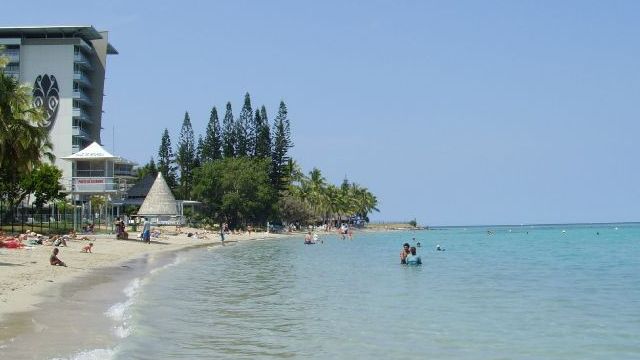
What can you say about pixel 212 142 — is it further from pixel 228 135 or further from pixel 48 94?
pixel 48 94

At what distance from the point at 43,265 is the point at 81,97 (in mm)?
52384

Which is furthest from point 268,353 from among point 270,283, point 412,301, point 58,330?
point 270,283

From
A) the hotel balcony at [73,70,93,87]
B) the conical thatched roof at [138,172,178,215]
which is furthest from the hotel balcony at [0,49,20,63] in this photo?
the conical thatched roof at [138,172,178,215]

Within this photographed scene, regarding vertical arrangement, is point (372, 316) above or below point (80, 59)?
below

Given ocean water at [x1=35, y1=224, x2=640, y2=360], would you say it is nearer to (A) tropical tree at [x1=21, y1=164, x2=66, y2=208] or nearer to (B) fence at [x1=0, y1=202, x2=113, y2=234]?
(A) tropical tree at [x1=21, y1=164, x2=66, y2=208]

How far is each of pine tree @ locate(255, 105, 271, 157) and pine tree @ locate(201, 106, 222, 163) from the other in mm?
4336

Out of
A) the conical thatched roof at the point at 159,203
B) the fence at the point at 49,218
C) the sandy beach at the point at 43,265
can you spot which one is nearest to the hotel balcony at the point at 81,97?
the fence at the point at 49,218

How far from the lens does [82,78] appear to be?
69.6 metres

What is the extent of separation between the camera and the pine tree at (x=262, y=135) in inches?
3095

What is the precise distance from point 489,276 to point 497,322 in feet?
37.0

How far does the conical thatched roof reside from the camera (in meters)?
49.4

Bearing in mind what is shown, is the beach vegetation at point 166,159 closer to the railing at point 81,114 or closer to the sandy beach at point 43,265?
the railing at point 81,114

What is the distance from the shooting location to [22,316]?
10.8 m

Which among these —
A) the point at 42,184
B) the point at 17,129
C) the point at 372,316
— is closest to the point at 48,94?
the point at 42,184
